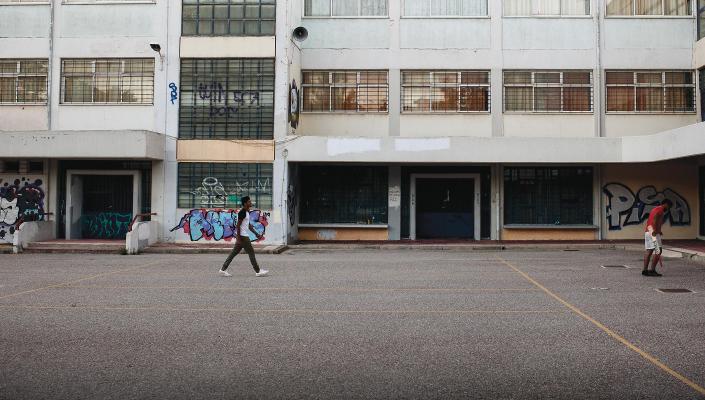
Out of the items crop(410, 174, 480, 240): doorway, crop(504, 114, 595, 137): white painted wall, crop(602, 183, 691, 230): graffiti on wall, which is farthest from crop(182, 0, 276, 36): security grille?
crop(602, 183, 691, 230): graffiti on wall

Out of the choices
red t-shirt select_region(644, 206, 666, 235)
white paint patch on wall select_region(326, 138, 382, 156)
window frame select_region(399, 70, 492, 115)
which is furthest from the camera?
window frame select_region(399, 70, 492, 115)

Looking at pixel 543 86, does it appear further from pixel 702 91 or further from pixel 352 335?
pixel 352 335

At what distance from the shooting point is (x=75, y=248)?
1845 centimetres

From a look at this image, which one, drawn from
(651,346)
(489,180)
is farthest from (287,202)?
(651,346)

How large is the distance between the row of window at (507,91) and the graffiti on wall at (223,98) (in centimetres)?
242

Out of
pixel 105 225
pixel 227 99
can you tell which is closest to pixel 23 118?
pixel 105 225

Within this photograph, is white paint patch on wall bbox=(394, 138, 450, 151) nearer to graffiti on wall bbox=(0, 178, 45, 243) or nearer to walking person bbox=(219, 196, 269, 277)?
walking person bbox=(219, 196, 269, 277)

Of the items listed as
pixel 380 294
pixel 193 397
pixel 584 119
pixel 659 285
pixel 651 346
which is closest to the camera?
pixel 193 397

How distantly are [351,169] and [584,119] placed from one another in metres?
8.40

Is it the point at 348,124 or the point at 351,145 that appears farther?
the point at 348,124

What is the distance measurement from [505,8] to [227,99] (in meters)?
10.3

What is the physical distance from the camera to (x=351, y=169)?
2167 cm

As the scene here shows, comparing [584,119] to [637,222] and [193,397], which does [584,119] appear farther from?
[193,397]

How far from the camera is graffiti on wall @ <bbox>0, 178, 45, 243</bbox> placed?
2039 cm
